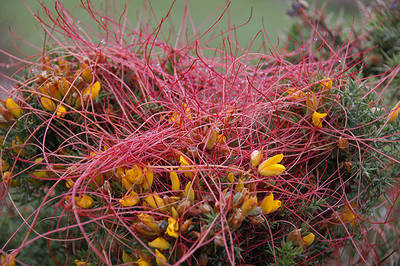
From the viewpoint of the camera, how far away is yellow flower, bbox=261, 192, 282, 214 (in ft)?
3.44

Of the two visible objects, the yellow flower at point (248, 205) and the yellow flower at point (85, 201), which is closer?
the yellow flower at point (248, 205)

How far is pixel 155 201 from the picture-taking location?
1.05m

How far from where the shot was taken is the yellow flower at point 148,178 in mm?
1093

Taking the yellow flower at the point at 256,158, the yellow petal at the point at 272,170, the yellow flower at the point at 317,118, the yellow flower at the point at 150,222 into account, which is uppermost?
the yellow flower at the point at 150,222

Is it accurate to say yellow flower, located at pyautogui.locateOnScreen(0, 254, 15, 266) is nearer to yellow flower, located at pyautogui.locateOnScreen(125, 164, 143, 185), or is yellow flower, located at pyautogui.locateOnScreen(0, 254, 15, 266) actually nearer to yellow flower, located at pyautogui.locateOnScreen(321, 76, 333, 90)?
yellow flower, located at pyautogui.locateOnScreen(125, 164, 143, 185)

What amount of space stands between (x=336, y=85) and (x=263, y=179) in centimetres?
50

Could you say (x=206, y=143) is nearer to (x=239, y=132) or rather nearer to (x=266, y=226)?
(x=239, y=132)

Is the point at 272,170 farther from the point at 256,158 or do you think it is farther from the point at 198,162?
the point at 198,162

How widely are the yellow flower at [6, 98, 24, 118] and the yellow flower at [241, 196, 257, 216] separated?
0.89m

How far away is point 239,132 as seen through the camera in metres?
1.33

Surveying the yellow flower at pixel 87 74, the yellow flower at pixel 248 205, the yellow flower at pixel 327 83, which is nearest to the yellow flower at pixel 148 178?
the yellow flower at pixel 248 205

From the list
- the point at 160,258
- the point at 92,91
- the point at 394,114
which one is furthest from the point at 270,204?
the point at 92,91

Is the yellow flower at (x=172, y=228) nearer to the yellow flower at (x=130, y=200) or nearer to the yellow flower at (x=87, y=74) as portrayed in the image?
the yellow flower at (x=130, y=200)

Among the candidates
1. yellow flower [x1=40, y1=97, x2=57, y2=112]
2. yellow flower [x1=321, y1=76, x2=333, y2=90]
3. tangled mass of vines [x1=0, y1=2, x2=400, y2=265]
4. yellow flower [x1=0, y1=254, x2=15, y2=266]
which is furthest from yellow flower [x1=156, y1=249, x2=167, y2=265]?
yellow flower [x1=321, y1=76, x2=333, y2=90]
